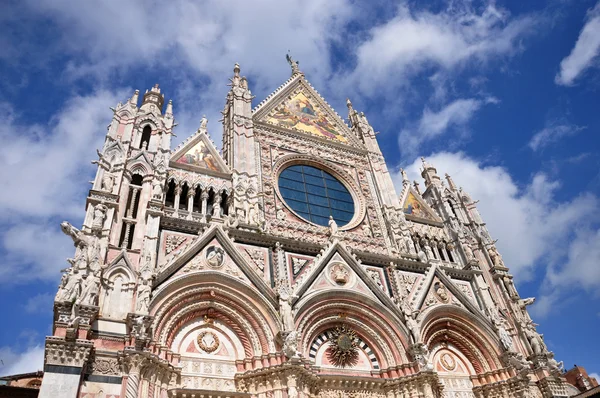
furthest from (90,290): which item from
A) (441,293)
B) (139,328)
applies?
(441,293)

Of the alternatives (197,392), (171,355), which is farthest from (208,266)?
(197,392)

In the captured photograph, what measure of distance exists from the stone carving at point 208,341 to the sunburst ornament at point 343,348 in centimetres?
341

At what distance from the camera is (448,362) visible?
15086 millimetres

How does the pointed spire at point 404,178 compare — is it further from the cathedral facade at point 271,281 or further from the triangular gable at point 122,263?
the triangular gable at point 122,263

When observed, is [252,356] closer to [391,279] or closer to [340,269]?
[340,269]

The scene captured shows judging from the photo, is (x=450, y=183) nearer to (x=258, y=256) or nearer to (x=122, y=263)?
(x=258, y=256)

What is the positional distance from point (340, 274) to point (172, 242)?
5.34m

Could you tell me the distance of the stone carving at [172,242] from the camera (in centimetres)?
1283

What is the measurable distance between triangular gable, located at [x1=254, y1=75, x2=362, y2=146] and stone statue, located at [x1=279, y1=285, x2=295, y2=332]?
Result: 912cm

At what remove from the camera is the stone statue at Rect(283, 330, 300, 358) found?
452 inches

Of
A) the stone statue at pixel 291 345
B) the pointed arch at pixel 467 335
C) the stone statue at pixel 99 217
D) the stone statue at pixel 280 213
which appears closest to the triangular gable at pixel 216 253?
the stone statue at pixel 291 345

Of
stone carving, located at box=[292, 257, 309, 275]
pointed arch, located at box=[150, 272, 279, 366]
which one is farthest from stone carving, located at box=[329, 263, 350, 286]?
pointed arch, located at box=[150, 272, 279, 366]

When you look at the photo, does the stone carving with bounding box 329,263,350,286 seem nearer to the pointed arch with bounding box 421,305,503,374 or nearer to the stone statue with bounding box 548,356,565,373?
the pointed arch with bounding box 421,305,503,374

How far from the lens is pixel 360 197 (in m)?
19.0
